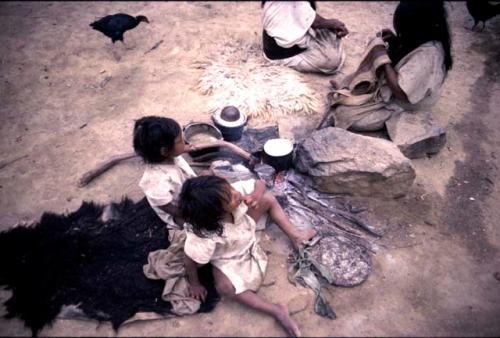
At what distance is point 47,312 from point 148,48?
3807 mm

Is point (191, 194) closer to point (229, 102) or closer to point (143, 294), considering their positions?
point (143, 294)

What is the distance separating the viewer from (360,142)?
10.9 feet

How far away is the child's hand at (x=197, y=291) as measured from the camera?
2.57 metres

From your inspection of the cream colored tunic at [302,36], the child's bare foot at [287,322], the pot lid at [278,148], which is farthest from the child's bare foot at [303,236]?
the cream colored tunic at [302,36]

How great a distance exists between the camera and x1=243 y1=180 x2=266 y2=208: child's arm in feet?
8.44

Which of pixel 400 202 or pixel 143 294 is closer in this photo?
pixel 143 294

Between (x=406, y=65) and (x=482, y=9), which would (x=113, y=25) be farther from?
(x=482, y=9)

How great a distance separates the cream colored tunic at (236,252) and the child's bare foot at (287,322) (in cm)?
26

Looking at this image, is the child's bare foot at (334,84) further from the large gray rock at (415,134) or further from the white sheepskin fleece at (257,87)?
the large gray rock at (415,134)

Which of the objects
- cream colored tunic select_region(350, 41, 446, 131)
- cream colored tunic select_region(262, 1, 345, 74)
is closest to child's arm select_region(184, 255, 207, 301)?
cream colored tunic select_region(350, 41, 446, 131)

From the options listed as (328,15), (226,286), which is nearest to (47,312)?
(226,286)

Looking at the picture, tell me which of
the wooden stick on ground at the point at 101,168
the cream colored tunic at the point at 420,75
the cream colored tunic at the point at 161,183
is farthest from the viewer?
the cream colored tunic at the point at 420,75

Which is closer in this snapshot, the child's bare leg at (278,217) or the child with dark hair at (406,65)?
the child's bare leg at (278,217)

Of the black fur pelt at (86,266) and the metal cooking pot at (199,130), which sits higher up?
the metal cooking pot at (199,130)
